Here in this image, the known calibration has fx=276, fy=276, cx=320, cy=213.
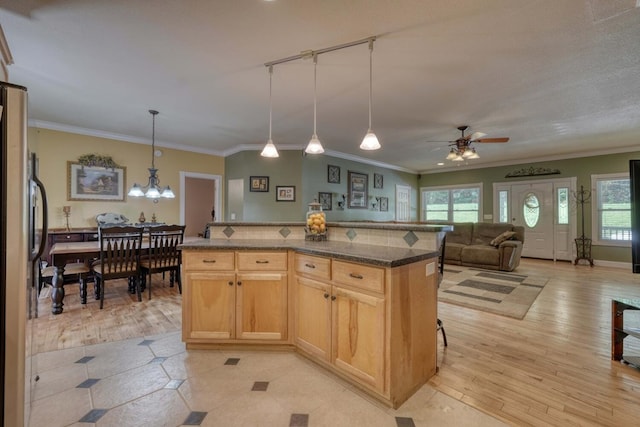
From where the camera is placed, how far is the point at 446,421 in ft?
5.10

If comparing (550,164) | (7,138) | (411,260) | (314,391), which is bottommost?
(314,391)

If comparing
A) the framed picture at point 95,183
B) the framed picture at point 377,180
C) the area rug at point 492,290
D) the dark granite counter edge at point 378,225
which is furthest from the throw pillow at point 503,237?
the framed picture at point 95,183

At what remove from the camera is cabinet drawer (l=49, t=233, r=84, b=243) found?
4.25 m

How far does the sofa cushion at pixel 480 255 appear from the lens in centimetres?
558

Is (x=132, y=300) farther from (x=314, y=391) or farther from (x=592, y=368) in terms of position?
(x=592, y=368)

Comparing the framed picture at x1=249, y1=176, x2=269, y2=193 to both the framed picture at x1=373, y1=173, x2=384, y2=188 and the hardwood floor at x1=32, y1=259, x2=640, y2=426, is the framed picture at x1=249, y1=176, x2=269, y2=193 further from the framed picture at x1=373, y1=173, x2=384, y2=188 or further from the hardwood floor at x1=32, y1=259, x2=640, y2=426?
the framed picture at x1=373, y1=173, x2=384, y2=188

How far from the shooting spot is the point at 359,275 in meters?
1.76

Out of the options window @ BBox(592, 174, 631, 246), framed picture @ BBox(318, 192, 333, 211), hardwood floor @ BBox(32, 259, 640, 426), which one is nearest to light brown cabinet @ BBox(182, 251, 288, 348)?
hardwood floor @ BBox(32, 259, 640, 426)

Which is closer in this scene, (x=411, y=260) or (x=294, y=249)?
(x=411, y=260)

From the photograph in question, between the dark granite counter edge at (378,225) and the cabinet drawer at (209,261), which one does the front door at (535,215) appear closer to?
the dark granite counter edge at (378,225)

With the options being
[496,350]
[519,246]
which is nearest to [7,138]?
[496,350]

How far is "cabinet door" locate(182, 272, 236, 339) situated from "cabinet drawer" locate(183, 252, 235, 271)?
52mm

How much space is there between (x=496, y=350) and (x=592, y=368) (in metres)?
0.61

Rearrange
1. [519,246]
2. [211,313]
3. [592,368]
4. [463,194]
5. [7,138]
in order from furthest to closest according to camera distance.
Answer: [463,194]
[519,246]
[211,313]
[592,368]
[7,138]
